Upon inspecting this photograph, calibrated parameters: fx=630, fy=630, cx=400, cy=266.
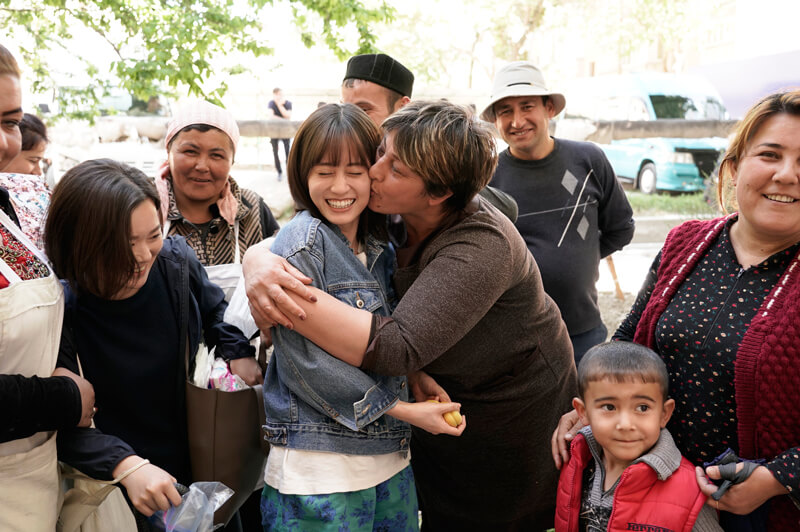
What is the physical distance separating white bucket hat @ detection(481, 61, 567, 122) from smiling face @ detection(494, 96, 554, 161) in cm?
6

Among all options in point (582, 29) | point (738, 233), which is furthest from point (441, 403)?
point (582, 29)

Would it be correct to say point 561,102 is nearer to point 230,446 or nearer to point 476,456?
point 476,456

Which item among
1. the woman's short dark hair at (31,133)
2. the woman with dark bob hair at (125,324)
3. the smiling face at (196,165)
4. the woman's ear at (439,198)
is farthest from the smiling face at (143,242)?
the woman's short dark hair at (31,133)

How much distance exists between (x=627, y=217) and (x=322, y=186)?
239 cm

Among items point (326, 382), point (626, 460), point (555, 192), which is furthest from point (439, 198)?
point (555, 192)

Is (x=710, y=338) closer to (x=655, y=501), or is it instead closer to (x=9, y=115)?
(x=655, y=501)

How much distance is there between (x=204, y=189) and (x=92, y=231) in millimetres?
875

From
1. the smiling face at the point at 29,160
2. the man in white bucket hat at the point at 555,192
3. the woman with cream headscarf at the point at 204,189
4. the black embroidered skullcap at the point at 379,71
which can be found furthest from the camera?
the smiling face at the point at 29,160

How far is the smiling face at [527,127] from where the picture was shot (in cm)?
352

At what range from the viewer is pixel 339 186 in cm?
192

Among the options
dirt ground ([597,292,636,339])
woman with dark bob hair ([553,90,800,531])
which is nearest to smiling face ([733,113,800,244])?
woman with dark bob hair ([553,90,800,531])

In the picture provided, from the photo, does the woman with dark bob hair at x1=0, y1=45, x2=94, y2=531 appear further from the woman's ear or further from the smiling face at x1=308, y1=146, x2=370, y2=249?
the woman's ear

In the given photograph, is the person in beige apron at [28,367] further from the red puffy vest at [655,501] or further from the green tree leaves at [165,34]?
the green tree leaves at [165,34]

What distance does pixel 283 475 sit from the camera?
1852 mm
